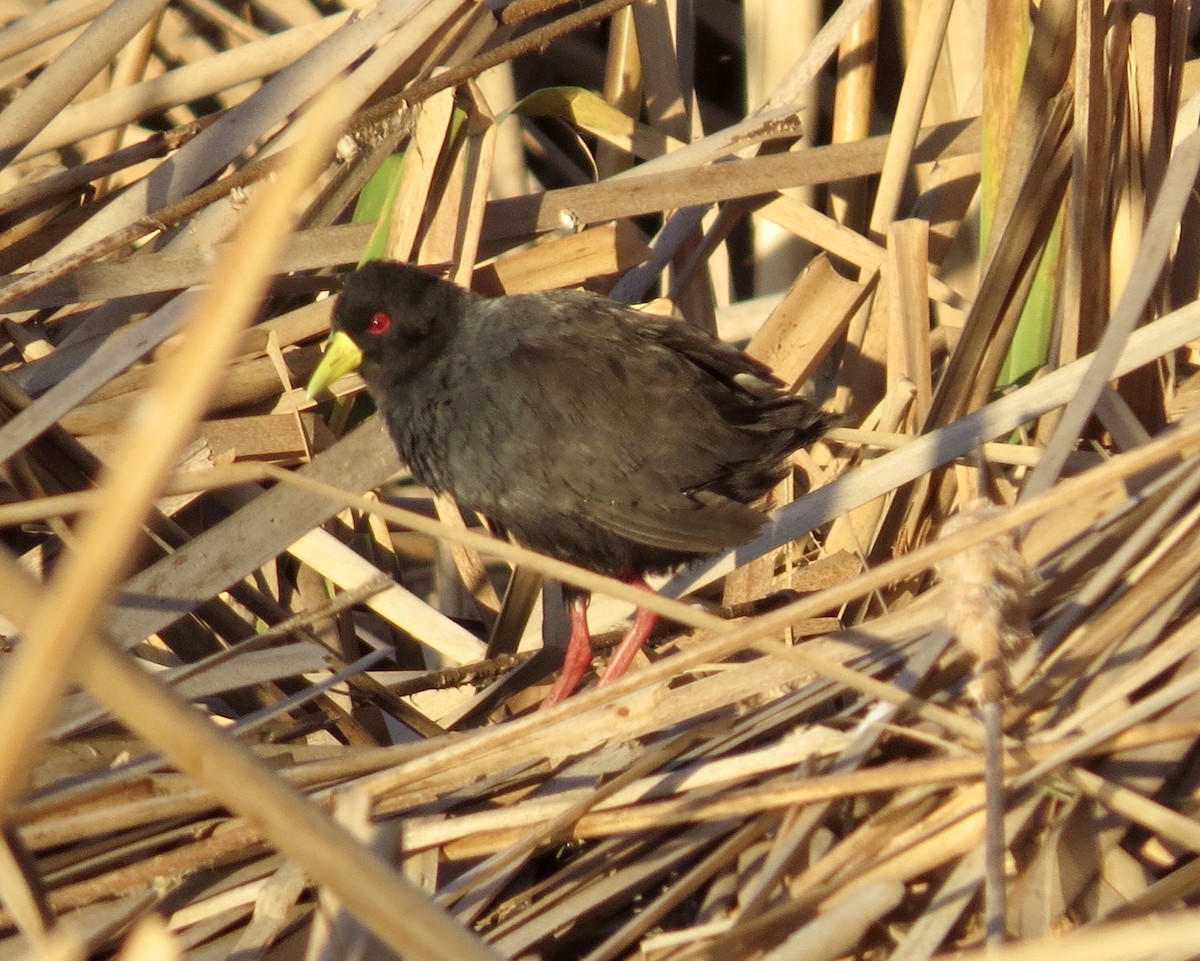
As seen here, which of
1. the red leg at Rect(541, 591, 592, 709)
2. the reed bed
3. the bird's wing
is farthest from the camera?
the red leg at Rect(541, 591, 592, 709)

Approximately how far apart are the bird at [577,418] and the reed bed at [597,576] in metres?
0.15

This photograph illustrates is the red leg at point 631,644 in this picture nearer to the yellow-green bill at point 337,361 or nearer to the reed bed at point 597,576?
the reed bed at point 597,576

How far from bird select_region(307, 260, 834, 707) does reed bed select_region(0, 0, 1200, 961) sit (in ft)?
0.48

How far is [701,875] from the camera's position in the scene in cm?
169

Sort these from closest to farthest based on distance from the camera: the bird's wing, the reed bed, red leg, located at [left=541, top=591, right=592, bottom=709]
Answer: the reed bed → the bird's wing → red leg, located at [left=541, top=591, right=592, bottom=709]

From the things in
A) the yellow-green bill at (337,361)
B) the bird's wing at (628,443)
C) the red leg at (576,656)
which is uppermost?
the yellow-green bill at (337,361)

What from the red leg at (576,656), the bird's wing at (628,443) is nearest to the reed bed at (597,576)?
the red leg at (576,656)

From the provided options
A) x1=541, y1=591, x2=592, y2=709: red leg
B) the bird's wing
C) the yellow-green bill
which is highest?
the yellow-green bill

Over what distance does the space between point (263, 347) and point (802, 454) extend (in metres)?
1.25

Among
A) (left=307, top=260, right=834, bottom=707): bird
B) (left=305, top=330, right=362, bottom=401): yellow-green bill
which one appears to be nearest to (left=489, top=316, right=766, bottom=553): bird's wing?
(left=307, top=260, right=834, bottom=707): bird

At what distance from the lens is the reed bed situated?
145cm

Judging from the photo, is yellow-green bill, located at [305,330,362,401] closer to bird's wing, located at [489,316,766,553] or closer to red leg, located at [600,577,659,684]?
bird's wing, located at [489,316,766,553]

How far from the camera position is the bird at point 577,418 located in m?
2.72

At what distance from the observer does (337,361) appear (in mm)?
2863
